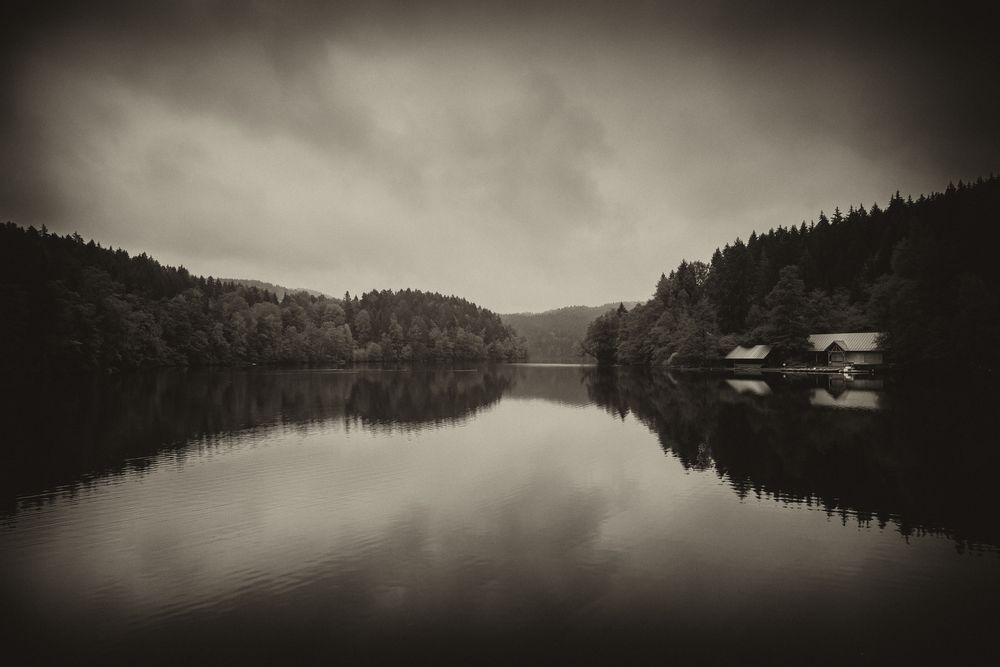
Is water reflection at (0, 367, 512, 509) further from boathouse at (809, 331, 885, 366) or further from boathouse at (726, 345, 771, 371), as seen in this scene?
boathouse at (809, 331, 885, 366)

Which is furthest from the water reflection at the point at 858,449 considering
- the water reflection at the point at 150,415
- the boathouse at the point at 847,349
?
the boathouse at the point at 847,349

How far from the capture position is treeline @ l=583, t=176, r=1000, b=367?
64625mm

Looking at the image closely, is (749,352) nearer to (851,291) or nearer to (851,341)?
(851,341)

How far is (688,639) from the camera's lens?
10.5m

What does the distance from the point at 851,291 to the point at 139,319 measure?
14358 centimetres

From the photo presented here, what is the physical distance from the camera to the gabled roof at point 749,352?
95406 mm

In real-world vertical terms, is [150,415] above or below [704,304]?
below

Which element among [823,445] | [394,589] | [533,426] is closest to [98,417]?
[533,426]

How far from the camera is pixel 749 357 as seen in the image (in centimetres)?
9731

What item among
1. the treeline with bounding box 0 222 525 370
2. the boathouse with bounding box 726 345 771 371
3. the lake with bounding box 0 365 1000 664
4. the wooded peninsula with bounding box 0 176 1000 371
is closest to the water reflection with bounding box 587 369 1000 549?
the lake with bounding box 0 365 1000 664

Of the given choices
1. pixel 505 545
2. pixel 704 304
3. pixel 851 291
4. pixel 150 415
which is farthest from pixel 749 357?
pixel 505 545

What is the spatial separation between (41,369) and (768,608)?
94.0 m

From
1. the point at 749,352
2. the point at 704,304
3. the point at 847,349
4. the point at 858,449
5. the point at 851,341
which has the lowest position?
the point at 858,449

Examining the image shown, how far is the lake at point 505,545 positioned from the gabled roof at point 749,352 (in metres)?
64.0
